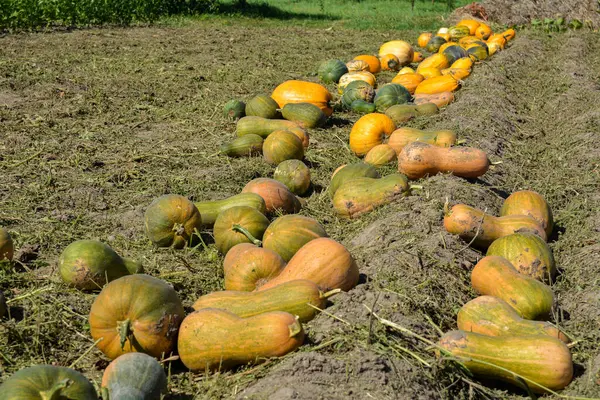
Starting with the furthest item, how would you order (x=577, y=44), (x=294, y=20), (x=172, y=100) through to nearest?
(x=294, y=20), (x=577, y=44), (x=172, y=100)

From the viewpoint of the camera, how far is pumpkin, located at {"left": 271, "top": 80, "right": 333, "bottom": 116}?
9.16 metres

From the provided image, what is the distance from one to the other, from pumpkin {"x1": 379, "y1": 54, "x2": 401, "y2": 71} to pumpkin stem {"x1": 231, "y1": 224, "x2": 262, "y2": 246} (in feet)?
30.5

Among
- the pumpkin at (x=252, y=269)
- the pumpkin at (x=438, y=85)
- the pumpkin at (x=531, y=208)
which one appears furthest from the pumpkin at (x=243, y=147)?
the pumpkin at (x=438, y=85)

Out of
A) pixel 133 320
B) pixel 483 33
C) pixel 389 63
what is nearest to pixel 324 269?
pixel 133 320

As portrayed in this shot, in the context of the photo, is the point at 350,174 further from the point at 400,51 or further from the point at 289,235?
the point at 400,51

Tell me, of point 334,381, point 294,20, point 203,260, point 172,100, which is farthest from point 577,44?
point 334,381

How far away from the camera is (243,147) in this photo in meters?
7.59

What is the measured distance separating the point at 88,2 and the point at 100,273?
52.1 ft

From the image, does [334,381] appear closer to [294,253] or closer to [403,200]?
[294,253]

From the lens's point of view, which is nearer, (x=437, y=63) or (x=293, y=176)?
(x=293, y=176)

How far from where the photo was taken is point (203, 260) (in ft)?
16.8

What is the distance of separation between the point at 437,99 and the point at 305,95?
218cm

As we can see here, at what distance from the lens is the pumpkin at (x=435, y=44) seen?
53.2ft

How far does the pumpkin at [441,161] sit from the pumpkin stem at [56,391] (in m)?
4.04
